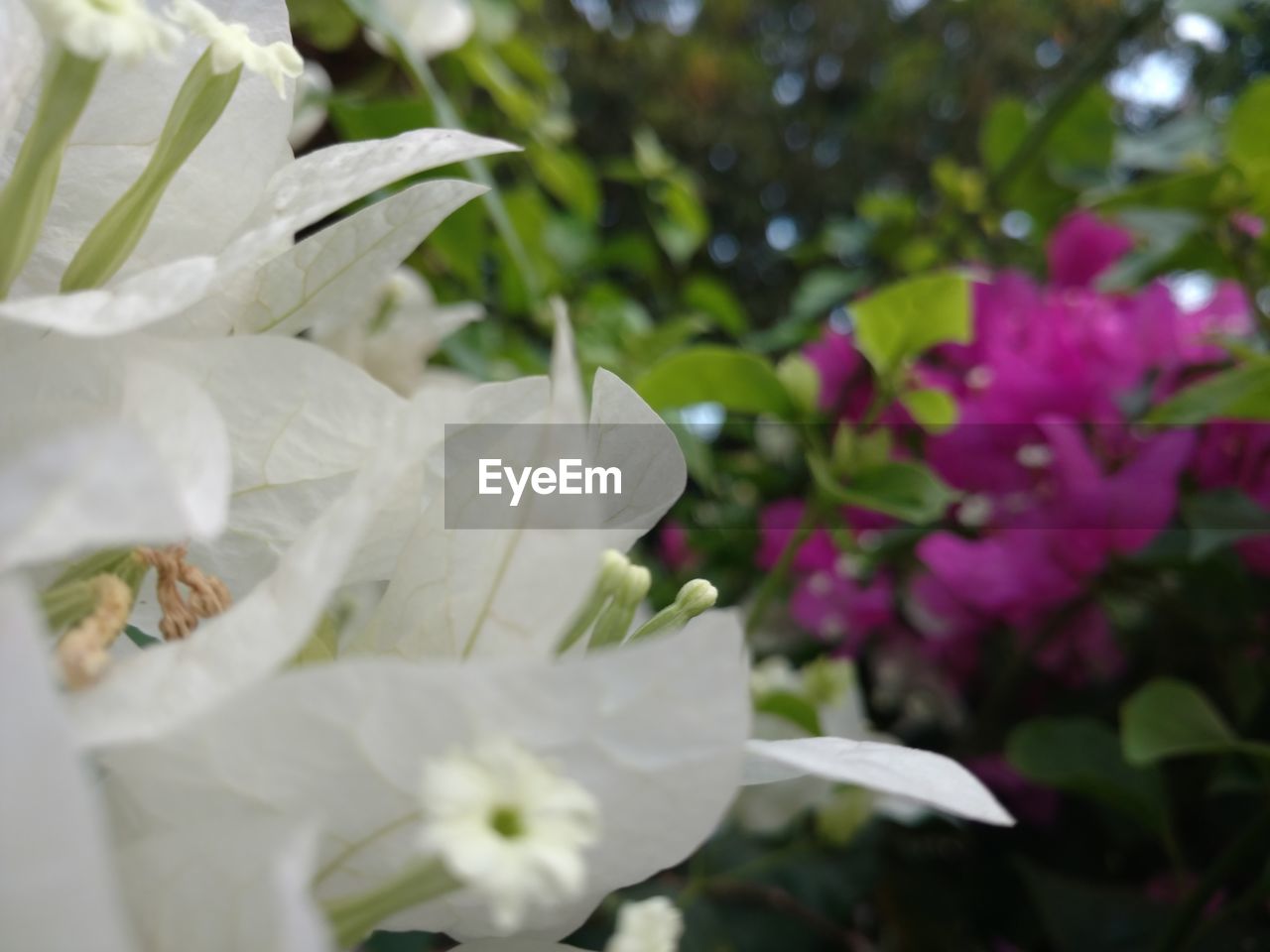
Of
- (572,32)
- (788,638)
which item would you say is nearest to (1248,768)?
(788,638)

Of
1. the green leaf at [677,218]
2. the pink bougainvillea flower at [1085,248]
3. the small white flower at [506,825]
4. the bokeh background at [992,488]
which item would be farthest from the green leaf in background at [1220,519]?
the green leaf at [677,218]

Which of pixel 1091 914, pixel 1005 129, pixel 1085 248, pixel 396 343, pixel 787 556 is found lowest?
pixel 1091 914

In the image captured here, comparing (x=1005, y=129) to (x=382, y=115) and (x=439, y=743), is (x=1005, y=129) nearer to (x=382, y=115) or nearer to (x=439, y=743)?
(x=382, y=115)

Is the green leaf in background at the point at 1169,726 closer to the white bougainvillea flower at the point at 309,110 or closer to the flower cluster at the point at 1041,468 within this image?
the flower cluster at the point at 1041,468

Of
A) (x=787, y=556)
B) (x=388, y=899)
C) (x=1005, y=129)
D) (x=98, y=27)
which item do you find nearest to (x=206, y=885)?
(x=388, y=899)

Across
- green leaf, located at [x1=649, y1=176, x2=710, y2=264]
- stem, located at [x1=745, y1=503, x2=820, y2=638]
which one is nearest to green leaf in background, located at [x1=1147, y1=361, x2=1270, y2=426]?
stem, located at [x1=745, y1=503, x2=820, y2=638]

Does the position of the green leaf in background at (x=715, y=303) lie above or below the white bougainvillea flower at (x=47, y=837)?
above
